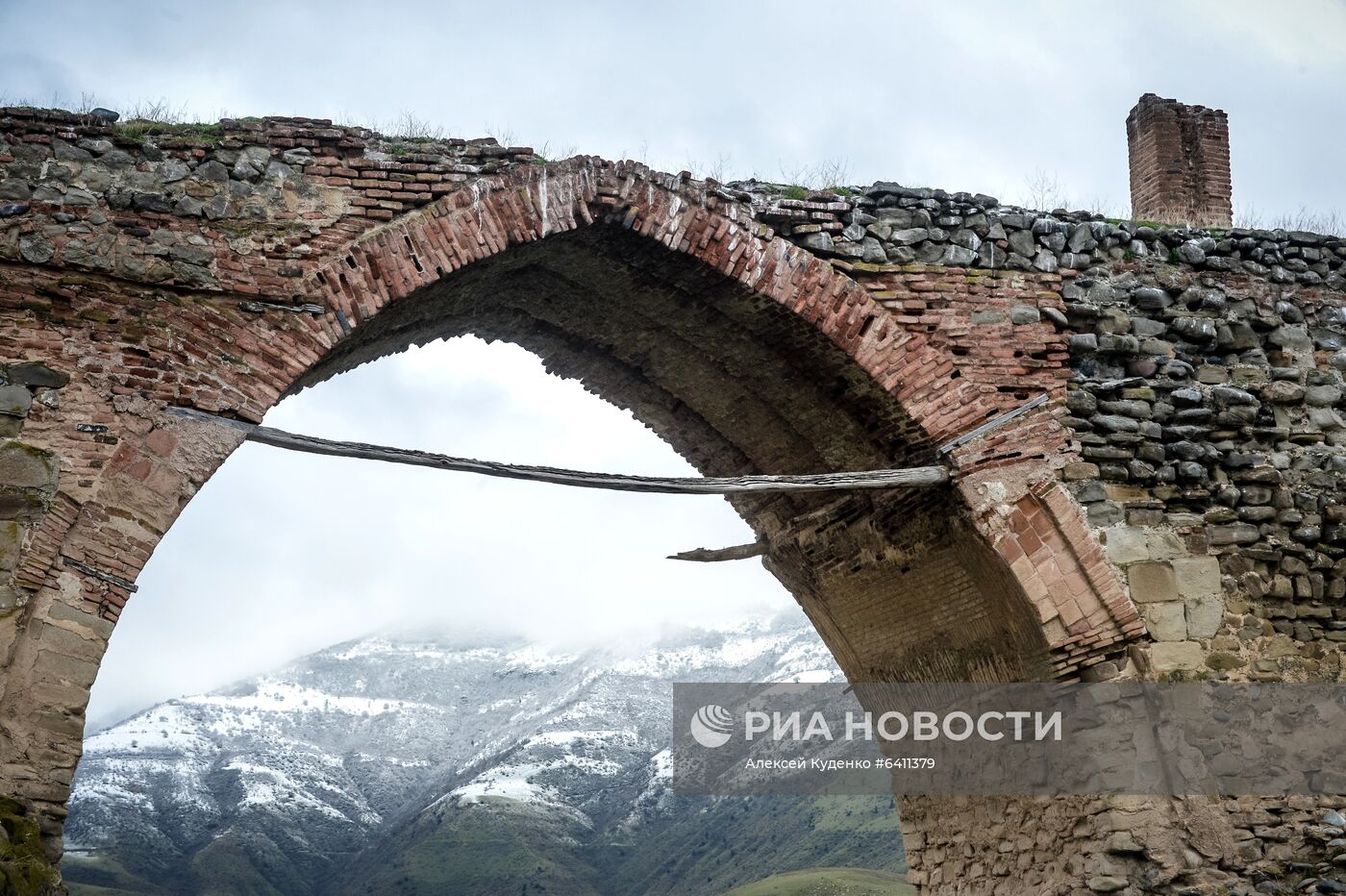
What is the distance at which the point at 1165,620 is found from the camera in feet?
22.8

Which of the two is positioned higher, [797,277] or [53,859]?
[797,277]

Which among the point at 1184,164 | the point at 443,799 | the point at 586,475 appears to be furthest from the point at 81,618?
the point at 443,799

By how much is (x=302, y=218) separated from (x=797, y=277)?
8.21 ft

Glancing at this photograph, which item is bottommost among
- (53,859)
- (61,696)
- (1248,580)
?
(53,859)

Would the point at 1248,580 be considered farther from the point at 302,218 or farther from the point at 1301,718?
the point at 302,218

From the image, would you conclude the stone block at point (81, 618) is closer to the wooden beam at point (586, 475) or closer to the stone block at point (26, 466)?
the stone block at point (26, 466)

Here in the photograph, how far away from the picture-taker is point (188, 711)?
4266cm

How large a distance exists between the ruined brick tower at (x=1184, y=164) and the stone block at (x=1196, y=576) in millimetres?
2568

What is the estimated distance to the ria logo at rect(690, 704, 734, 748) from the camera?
9.54 metres

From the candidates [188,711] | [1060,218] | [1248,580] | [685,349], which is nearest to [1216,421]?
[1248,580]

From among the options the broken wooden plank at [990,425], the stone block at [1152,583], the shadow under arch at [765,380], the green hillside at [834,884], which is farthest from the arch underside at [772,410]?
the green hillside at [834,884]

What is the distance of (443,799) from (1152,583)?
27.1 metres

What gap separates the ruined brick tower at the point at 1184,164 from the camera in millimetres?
8727

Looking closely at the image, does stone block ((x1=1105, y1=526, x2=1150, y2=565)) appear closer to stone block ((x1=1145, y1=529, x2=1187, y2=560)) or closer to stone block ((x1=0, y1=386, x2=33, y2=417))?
stone block ((x1=1145, y1=529, x2=1187, y2=560))
